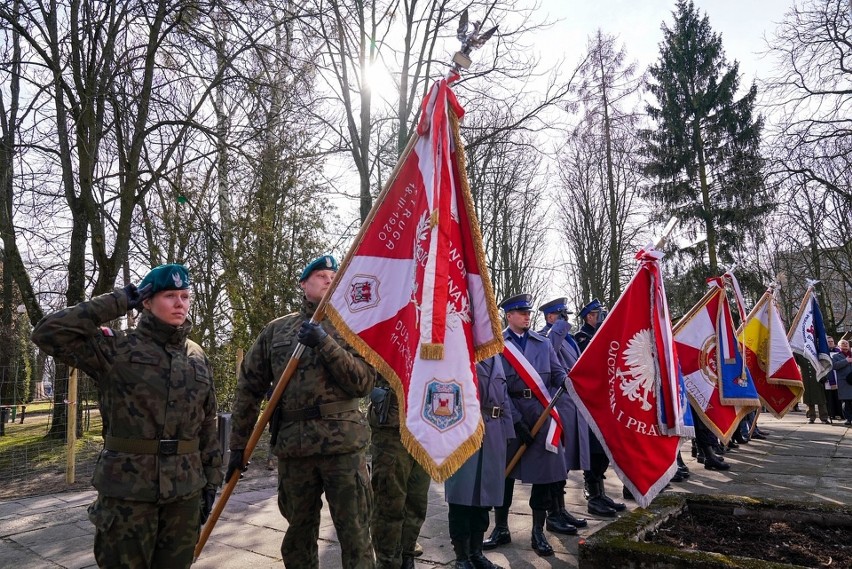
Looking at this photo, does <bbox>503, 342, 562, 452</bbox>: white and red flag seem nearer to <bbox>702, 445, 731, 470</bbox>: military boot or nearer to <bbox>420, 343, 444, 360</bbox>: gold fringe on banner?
<bbox>420, 343, 444, 360</bbox>: gold fringe on banner

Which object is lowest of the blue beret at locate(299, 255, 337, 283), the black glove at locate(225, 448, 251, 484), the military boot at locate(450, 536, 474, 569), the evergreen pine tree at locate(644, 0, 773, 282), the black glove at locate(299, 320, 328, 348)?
the military boot at locate(450, 536, 474, 569)

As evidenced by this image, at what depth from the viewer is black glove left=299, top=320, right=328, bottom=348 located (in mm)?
3420

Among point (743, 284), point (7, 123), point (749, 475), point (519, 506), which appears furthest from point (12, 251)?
point (743, 284)

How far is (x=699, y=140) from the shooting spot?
24781 mm

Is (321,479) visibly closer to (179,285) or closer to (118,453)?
(118,453)

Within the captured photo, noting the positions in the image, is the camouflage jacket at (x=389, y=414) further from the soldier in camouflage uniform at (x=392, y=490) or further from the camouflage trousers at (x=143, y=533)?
the camouflage trousers at (x=143, y=533)

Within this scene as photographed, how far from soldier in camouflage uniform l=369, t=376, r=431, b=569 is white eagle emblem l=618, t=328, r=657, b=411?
66.2 inches

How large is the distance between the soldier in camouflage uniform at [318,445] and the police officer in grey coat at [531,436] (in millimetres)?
2110

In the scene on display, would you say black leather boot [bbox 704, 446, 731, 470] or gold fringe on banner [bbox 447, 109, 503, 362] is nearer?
gold fringe on banner [bbox 447, 109, 503, 362]

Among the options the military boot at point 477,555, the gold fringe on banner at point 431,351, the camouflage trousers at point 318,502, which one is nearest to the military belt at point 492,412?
the military boot at point 477,555

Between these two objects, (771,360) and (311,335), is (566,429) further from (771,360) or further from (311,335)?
(771,360)

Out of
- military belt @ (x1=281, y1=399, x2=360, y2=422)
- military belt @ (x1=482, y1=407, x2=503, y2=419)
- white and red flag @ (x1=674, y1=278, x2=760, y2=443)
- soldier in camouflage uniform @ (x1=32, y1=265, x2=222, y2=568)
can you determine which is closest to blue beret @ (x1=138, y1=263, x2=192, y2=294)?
soldier in camouflage uniform @ (x1=32, y1=265, x2=222, y2=568)

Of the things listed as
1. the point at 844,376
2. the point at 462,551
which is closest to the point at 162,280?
the point at 462,551

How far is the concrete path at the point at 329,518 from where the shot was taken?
4.95 metres
